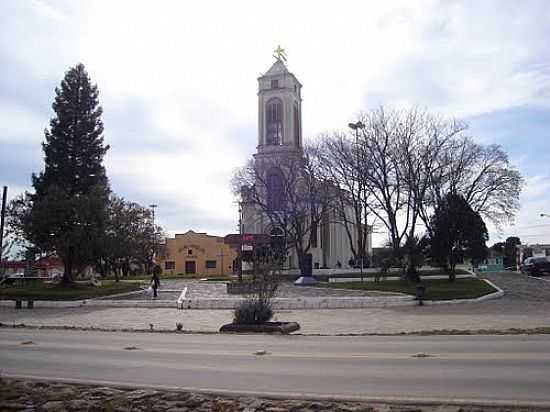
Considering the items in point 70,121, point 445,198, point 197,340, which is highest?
point 70,121

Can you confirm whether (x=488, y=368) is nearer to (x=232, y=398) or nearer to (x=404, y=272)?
(x=232, y=398)

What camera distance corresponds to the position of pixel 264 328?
17938mm

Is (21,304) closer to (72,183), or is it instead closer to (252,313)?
(72,183)

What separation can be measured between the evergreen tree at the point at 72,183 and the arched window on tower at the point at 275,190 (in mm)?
19172

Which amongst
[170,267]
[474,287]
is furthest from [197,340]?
[170,267]

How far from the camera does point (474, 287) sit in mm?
34938

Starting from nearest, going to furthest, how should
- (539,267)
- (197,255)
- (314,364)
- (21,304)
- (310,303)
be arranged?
(314,364), (310,303), (21,304), (539,267), (197,255)

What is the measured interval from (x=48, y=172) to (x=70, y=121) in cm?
415

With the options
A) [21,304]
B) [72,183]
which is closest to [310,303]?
[21,304]

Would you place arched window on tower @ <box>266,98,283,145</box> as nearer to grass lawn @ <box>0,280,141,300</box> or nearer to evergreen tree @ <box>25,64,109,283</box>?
evergreen tree @ <box>25,64,109,283</box>

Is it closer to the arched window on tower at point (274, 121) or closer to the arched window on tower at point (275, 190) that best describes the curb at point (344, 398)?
the arched window on tower at point (275, 190)

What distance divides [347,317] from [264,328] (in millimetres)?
6077

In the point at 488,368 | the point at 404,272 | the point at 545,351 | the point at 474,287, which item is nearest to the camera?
the point at 488,368

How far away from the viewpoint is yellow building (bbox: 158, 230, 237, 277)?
286 feet
